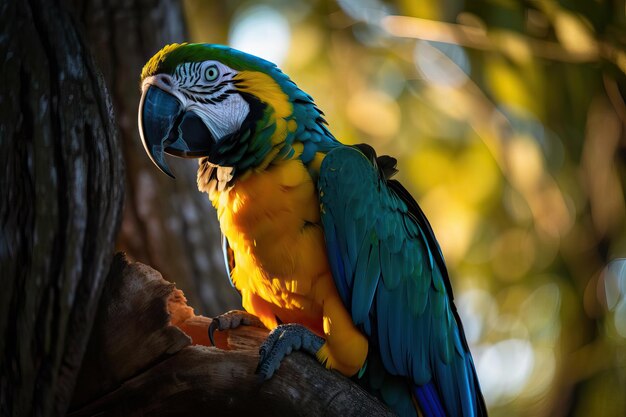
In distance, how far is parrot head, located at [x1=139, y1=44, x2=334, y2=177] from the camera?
2533 mm

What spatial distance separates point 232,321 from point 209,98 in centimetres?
77

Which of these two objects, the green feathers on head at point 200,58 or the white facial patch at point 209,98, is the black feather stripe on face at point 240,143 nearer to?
the white facial patch at point 209,98

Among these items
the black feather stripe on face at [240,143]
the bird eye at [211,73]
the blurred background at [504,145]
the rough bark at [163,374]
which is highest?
the blurred background at [504,145]

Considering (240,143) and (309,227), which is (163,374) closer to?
(309,227)

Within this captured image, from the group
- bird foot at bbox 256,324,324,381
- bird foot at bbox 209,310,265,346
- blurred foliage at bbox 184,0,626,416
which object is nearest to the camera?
bird foot at bbox 256,324,324,381

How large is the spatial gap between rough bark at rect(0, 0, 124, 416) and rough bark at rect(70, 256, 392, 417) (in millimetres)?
191

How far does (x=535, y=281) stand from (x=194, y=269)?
2.85 meters

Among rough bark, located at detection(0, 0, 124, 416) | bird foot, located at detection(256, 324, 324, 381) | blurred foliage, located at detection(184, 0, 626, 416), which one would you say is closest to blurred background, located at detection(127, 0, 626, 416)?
blurred foliage, located at detection(184, 0, 626, 416)

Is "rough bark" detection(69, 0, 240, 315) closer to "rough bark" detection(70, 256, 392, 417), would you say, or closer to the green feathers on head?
the green feathers on head

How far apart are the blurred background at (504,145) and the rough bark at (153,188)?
0.9 inches

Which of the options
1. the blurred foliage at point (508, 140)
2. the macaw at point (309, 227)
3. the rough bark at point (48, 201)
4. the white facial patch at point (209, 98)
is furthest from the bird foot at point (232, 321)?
the blurred foliage at point (508, 140)

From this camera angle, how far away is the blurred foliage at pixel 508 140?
430 cm

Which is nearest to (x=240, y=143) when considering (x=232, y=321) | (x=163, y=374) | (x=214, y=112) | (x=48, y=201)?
(x=214, y=112)

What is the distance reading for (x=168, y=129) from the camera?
2.55 meters
